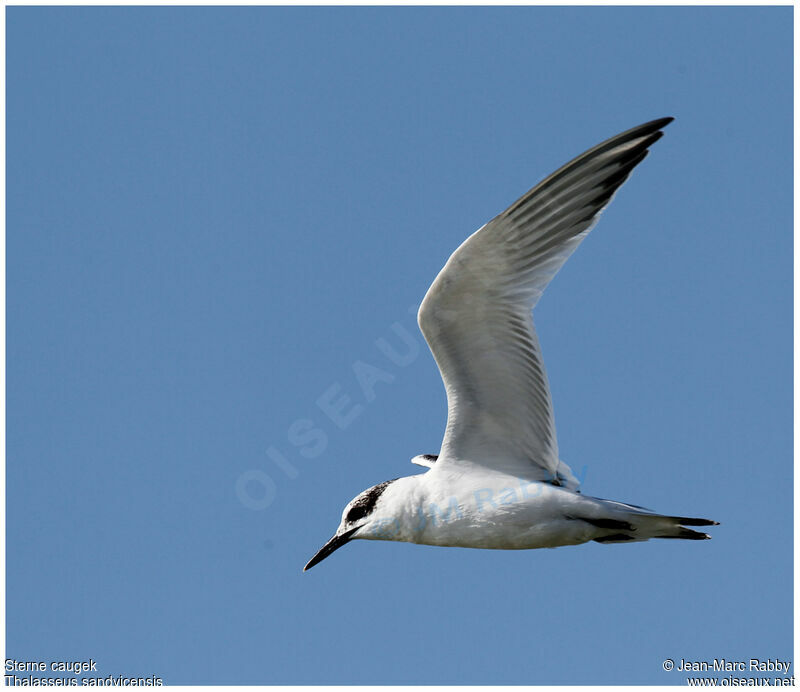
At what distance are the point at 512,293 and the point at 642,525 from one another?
1972mm

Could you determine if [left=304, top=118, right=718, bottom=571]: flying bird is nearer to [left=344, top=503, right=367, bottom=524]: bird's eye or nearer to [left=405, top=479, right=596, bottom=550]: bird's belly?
[left=405, top=479, right=596, bottom=550]: bird's belly

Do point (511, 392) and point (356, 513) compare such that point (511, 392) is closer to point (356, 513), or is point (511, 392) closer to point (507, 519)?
point (507, 519)

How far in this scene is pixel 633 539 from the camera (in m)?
7.89

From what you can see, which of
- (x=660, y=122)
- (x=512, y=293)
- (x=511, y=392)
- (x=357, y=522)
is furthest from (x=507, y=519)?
(x=660, y=122)

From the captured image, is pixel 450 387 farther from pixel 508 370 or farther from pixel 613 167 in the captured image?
pixel 613 167

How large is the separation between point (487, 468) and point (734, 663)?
105 inches

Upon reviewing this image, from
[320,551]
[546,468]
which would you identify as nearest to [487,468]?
[546,468]

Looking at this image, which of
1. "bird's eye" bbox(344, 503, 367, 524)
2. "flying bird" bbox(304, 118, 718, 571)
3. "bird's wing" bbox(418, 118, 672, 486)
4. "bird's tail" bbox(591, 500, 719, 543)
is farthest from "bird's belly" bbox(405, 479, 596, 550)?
"bird's eye" bbox(344, 503, 367, 524)

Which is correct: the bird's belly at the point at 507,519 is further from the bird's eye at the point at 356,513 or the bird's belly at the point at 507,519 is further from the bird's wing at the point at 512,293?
the bird's eye at the point at 356,513

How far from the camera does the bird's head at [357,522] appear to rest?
28.5 feet

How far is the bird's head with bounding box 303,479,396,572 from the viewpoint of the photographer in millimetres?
8688

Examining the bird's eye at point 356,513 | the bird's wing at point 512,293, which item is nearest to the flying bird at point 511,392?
the bird's wing at point 512,293

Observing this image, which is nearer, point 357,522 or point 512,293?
point 512,293

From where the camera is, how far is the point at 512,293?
766 centimetres
